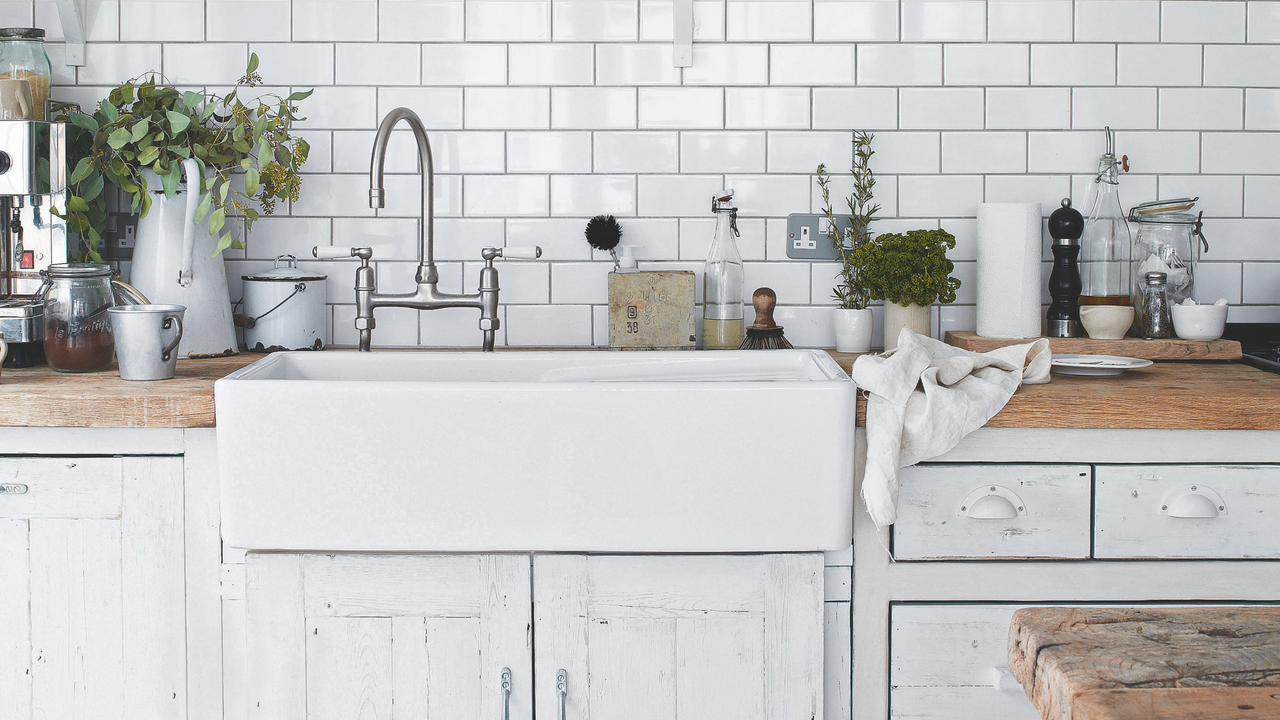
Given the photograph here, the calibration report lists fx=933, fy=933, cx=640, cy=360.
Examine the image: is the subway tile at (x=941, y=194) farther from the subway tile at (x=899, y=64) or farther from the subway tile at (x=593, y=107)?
the subway tile at (x=593, y=107)

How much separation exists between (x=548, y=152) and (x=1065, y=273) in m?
1.09

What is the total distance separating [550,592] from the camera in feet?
4.31

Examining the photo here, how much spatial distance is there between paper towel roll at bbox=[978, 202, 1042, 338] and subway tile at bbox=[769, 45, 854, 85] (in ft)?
1.34

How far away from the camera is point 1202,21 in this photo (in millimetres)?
1961

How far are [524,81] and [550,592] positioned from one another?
1130 millimetres

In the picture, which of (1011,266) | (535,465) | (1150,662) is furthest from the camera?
(1011,266)

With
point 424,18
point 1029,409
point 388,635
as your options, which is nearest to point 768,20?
point 424,18

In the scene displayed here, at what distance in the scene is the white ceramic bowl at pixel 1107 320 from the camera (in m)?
1.81

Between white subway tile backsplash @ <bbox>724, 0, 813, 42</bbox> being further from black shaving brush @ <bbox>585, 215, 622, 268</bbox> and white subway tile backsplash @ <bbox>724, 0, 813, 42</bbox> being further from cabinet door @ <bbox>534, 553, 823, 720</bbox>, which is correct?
cabinet door @ <bbox>534, 553, 823, 720</bbox>

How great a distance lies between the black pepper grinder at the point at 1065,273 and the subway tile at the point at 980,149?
0.17 metres

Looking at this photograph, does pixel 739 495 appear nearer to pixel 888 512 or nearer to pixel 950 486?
pixel 888 512

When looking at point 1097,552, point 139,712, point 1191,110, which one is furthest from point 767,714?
point 1191,110

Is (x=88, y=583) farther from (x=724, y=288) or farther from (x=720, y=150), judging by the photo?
(x=720, y=150)

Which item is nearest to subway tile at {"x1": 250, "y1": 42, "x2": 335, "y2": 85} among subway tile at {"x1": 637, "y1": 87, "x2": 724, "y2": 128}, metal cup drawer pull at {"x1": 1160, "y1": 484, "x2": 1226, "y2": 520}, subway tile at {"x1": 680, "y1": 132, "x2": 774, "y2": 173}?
subway tile at {"x1": 637, "y1": 87, "x2": 724, "y2": 128}
